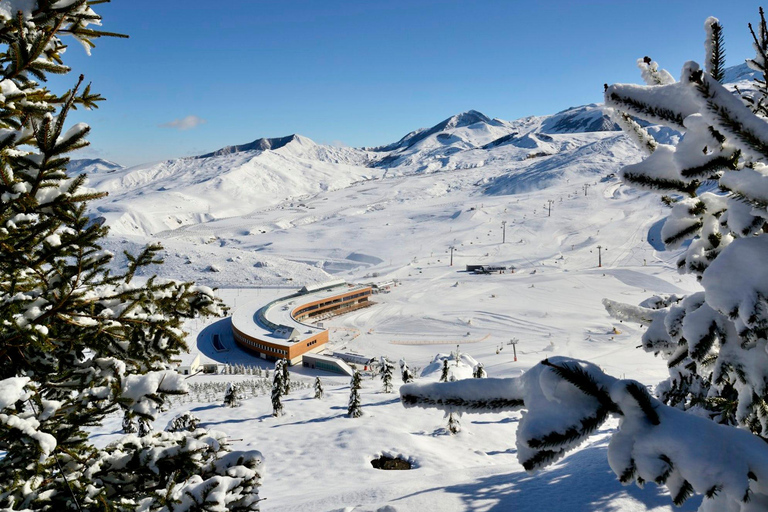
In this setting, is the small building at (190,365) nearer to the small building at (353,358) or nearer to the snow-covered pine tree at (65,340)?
the small building at (353,358)

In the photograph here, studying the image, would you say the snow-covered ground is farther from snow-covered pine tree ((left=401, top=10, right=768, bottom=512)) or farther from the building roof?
snow-covered pine tree ((left=401, top=10, right=768, bottom=512))

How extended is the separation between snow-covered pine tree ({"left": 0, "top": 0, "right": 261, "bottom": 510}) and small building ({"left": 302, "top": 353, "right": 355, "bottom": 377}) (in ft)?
134

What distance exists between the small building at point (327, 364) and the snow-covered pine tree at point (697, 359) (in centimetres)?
4411

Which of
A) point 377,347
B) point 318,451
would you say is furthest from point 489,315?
point 318,451

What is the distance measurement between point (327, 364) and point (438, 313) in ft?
61.0

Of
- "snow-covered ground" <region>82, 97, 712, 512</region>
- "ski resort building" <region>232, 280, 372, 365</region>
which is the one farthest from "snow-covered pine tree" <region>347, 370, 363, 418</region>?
"ski resort building" <region>232, 280, 372, 365</region>

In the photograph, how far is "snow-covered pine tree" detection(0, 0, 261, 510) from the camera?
3.97 m

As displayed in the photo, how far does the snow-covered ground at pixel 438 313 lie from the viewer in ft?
39.0

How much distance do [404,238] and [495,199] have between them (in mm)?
56688

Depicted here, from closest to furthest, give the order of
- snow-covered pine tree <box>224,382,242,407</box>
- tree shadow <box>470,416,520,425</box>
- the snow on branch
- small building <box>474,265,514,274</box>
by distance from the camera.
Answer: the snow on branch
tree shadow <box>470,416,520,425</box>
snow-covered pine tree <box>224,382,242,407</box>
small building <box>474,265,514,274</box>

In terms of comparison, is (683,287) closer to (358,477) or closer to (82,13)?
(358,477)

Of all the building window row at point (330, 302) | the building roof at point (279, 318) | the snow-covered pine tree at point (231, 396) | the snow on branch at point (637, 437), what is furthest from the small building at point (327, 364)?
the snow on branch at point (637, 437)

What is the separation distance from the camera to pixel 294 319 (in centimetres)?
5741

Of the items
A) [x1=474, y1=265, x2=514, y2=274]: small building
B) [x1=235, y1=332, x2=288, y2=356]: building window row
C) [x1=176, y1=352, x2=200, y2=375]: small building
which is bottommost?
[x1=176, y1=352, x2=200, y2=375]: small building
